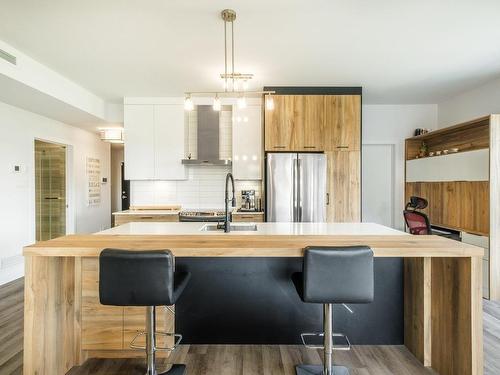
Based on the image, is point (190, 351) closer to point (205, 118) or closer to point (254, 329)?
point (254, 329)

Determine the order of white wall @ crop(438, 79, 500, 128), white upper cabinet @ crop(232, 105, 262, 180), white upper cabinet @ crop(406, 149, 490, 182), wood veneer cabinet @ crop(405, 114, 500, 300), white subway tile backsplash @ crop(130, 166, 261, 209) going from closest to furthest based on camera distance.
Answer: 1. wood veneer cabinet @ crop(405, 114, 500, 300)
2. white upper cabinet @ crop(406, 149, 490, 182)
3. white wall @ crop(438, 79, 500, 128)
4. white upper cabinet @ crop(232, 105, 262, 180)
5. white subway tile backsplash @ crop(130, 166, 261, 209)

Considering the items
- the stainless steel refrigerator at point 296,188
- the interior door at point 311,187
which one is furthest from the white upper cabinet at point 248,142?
the interior door at point 311,187

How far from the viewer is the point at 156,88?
4383 mm

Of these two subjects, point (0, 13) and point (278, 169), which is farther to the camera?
point (278, 169)

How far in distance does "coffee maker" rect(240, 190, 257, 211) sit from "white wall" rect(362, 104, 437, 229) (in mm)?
2206

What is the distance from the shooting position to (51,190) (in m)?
5.52

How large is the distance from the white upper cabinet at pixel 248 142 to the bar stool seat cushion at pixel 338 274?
3120 millimetres

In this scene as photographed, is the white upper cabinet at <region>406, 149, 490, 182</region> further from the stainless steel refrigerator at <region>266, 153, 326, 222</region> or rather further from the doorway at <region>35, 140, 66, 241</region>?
the doorway at <region>35, 140, 66, 241</region>

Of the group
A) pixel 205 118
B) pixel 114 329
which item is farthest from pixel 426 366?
pixel 205 118

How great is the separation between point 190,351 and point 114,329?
58 cm

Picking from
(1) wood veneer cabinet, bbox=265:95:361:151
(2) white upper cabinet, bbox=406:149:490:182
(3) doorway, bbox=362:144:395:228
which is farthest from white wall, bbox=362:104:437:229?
(1) wood veneer cabinet, bbox=265:95:361:151

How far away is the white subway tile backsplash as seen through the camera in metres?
5.06

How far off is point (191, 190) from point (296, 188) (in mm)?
1873

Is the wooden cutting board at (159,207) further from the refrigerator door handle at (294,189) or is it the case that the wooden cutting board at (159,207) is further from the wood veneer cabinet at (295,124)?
the refrigerator door handle at (294,189)
